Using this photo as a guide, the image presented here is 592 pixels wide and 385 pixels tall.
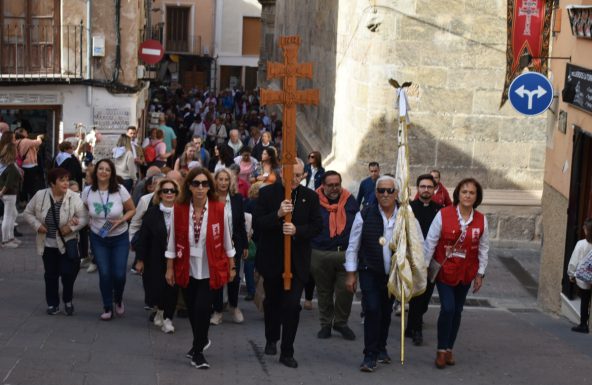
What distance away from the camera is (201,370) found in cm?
784

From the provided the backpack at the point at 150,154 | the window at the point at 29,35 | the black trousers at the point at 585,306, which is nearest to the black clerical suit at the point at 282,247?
the black trousers at the point at 585,306

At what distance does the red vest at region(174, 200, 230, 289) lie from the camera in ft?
25.6

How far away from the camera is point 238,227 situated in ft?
31.6

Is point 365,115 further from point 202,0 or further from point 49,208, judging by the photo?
point 202,0

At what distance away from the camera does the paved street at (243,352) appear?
7.65 meters

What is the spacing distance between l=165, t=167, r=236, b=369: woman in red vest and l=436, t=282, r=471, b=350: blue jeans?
1.66 metres

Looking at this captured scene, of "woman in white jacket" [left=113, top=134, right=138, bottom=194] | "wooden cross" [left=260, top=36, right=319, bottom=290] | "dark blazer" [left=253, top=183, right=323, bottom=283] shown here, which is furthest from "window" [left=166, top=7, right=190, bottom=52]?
"dark blazer" [left=253, top=183, right=323, bottom=283]

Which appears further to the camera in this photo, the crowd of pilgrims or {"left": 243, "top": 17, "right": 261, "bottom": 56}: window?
{"left": 243, "top": 17, "right": 261, "bottom": 56}: window

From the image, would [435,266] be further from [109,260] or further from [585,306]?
[109,260]

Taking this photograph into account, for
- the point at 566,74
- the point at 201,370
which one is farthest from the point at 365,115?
the point at 201,370

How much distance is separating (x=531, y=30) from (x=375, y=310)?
614cm

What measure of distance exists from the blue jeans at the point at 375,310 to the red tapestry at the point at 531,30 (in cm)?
533

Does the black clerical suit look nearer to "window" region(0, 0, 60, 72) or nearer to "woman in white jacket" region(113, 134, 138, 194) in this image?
"woman in white jacket" region(113, 134, 138, 194)

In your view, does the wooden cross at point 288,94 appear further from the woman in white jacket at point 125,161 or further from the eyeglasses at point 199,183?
the woman in white jacket at point 125,161
